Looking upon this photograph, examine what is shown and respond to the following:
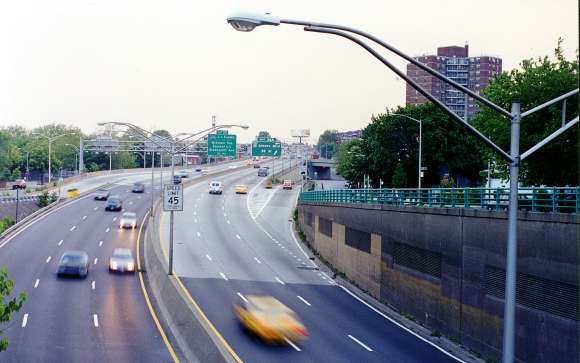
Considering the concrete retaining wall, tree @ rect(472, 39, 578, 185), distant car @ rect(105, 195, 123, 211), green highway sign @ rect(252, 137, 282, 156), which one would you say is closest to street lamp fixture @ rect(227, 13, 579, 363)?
Result: the concrete retaining wall

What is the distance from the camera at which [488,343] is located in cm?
2750

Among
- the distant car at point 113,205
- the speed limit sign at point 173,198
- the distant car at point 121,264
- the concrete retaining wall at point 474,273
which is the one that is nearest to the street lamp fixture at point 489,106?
the concrete retaining wall at point 474,273

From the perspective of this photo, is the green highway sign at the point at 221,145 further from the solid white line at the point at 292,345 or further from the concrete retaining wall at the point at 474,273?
the solid white line at the point at 292,345

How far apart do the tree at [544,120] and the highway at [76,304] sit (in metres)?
23.5

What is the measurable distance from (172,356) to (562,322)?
47.4ft

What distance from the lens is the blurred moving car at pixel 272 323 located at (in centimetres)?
2933

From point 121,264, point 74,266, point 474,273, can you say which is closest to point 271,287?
point 121,264

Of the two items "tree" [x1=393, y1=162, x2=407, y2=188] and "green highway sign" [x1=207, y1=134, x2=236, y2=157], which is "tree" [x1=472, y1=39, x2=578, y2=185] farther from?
"green highway sign" [x1=207, y1=134, x2=236, y2=157]

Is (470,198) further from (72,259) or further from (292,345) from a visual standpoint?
(72,259)

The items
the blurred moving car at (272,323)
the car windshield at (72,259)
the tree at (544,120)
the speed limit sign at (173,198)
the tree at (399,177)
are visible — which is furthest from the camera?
the tree at (399,177)

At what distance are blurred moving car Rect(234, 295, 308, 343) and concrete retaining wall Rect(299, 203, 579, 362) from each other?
650cm

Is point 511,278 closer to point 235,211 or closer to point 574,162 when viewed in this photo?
point 574,162

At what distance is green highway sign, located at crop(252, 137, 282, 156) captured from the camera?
9381cm

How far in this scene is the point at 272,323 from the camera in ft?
96.4
